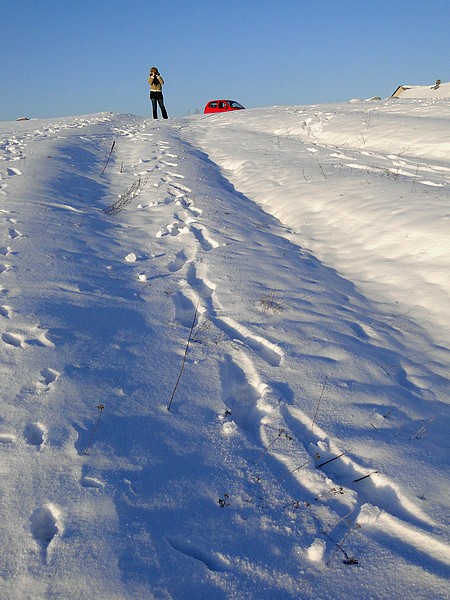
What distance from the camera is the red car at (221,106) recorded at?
79.7ft

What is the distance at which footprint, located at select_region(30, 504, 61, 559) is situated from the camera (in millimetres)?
1692

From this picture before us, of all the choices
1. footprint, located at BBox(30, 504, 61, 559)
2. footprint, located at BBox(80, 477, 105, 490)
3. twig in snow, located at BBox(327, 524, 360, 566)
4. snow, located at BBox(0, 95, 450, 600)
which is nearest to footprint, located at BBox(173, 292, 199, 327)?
snow, located at BBox(0, 95, 450, 600)

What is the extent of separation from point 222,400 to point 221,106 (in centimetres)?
2517

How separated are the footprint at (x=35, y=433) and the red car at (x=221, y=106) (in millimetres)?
24904

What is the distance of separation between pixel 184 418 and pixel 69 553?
3.00 feet

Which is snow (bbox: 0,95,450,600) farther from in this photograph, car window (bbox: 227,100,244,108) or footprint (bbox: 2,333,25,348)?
car window (bbox: 227,100,244,108)

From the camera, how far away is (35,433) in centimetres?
214

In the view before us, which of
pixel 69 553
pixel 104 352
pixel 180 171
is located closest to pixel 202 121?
pixel 180 171

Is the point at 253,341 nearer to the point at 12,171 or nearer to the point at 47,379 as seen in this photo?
the point at 47,379

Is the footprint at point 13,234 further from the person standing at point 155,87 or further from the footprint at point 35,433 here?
the person standing at point 155,87

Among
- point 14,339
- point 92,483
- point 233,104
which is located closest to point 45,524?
point 92,483

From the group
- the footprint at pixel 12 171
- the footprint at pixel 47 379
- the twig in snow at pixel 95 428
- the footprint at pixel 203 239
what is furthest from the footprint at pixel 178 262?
the footprint at pixel 12 171

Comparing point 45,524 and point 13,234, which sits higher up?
point 13,234

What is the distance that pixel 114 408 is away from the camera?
2377mm
